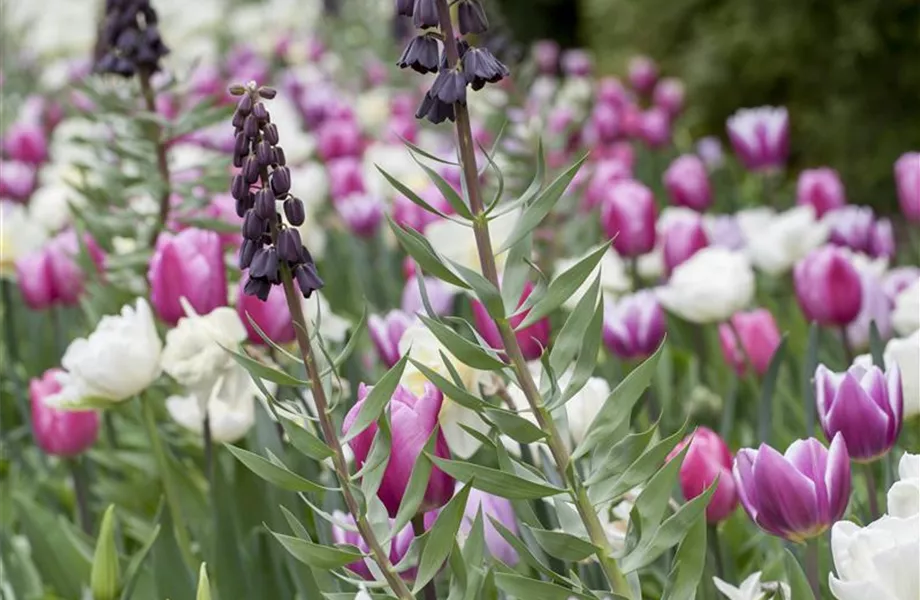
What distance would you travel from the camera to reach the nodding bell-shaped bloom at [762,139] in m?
2.99

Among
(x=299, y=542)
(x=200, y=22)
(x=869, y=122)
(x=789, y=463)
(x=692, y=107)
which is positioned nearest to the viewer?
(x=299, y=542)

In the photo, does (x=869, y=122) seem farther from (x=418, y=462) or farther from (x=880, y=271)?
(x=418, y=462)

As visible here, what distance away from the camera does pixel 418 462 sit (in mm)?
911

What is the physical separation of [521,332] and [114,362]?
0.45 metres

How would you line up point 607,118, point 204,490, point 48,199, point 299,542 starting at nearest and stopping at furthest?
point 299,542 < point 204,490 < point 48,199 < point 607,118

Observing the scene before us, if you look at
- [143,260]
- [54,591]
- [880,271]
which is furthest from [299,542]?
[880,271]

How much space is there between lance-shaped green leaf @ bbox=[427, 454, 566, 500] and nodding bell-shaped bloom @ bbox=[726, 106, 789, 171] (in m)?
2.22

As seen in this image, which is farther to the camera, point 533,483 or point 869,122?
→ point 869,122

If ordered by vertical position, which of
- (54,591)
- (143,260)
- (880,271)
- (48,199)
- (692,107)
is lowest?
(54,591)

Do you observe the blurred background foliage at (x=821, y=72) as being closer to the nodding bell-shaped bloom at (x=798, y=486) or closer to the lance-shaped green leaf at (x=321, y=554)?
the nodding bell-shaped bloom at (x=798, y=486)

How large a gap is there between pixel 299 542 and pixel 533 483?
0.53 feet

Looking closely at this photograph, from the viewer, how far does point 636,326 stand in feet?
6.07

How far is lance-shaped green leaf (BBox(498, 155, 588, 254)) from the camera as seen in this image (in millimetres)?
850

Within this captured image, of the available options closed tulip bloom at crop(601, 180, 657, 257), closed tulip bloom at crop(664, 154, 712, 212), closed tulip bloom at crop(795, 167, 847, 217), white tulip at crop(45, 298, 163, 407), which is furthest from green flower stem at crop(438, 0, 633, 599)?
closed tulip bloom at crop(664, 154, 712, 212)
